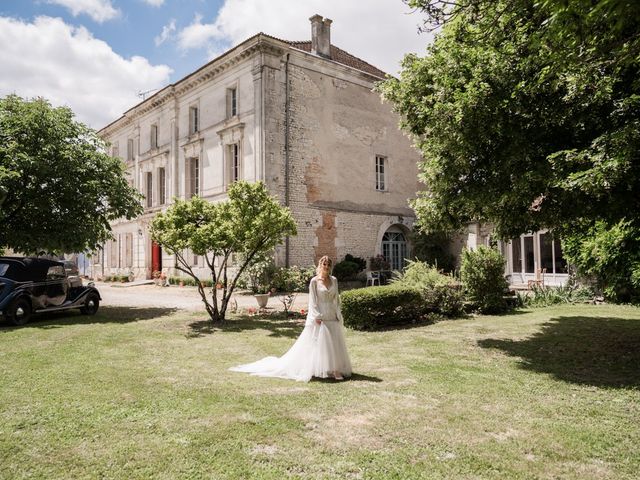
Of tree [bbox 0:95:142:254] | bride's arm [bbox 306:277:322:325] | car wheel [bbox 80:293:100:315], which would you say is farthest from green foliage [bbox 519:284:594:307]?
tree [bbox 0:95:142:254]

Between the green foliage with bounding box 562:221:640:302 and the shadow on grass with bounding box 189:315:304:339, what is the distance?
7075mm

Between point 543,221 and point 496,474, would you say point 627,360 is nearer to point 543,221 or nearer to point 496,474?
point 543,221

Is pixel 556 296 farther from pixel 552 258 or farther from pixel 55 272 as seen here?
pixel 55 272

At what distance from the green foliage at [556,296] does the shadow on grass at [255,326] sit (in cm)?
744

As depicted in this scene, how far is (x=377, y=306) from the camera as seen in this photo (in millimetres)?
10227

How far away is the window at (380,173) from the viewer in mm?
23953

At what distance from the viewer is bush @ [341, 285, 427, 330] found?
33.3 ft

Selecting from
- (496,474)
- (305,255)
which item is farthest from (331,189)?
(496,474)

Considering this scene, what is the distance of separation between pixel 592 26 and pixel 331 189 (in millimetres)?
17195

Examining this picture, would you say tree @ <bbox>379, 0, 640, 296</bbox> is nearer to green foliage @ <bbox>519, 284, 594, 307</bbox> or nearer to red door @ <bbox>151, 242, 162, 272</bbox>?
green foliage @ <bbox>519, 284, 594, 307</bbox>

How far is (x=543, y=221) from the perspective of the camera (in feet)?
24.2

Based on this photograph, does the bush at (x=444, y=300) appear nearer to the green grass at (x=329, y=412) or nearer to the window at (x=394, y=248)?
the green grass at (x=329, y=412)

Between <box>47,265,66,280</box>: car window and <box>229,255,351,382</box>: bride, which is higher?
<box>47,265,66,280</box>: car window

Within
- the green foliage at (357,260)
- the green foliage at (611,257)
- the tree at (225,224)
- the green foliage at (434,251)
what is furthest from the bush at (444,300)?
the green foliage at (434,251)
